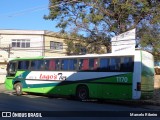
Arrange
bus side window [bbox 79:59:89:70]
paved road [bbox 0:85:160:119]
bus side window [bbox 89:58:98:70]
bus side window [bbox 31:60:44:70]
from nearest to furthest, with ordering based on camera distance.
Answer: paved road [bbox 0:85:160:119] → bus side window [bbox 89:58:98:70] → bus side window [bbox 79:59:89:70] → bus side window [bbox 31:60:44:70]

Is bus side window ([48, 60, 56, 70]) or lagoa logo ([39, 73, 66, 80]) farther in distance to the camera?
bus side window ([48, 60, 56, 70])

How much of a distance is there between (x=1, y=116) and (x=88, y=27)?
21.6 meters

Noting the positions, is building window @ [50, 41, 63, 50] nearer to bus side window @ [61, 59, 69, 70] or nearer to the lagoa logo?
the lagoa logo

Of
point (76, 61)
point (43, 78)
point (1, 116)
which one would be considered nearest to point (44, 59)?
point (43, 78)

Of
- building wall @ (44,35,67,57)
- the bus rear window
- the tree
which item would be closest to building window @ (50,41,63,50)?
building wall @ (44,35,67,57)

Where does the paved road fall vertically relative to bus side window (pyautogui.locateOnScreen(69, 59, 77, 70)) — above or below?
below

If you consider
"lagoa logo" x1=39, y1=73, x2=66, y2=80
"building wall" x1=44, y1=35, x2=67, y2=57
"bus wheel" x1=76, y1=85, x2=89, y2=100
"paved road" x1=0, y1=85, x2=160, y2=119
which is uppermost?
"building wall" x1=44, y1=35, x2=67, y2=57

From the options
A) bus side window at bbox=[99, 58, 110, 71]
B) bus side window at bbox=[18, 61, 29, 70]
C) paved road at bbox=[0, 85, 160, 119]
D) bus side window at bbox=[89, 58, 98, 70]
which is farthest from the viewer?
bus side window at bbox=[18, 61, 29, 70]

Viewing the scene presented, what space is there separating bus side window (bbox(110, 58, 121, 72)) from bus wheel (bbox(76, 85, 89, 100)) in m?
2.59

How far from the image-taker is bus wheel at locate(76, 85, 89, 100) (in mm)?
25453

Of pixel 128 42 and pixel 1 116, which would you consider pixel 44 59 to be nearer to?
pixel 128 42

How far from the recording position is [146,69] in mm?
23172

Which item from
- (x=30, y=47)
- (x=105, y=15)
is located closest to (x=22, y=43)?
(x=30, y=47)

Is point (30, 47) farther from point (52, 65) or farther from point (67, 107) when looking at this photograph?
point (67, 107)
